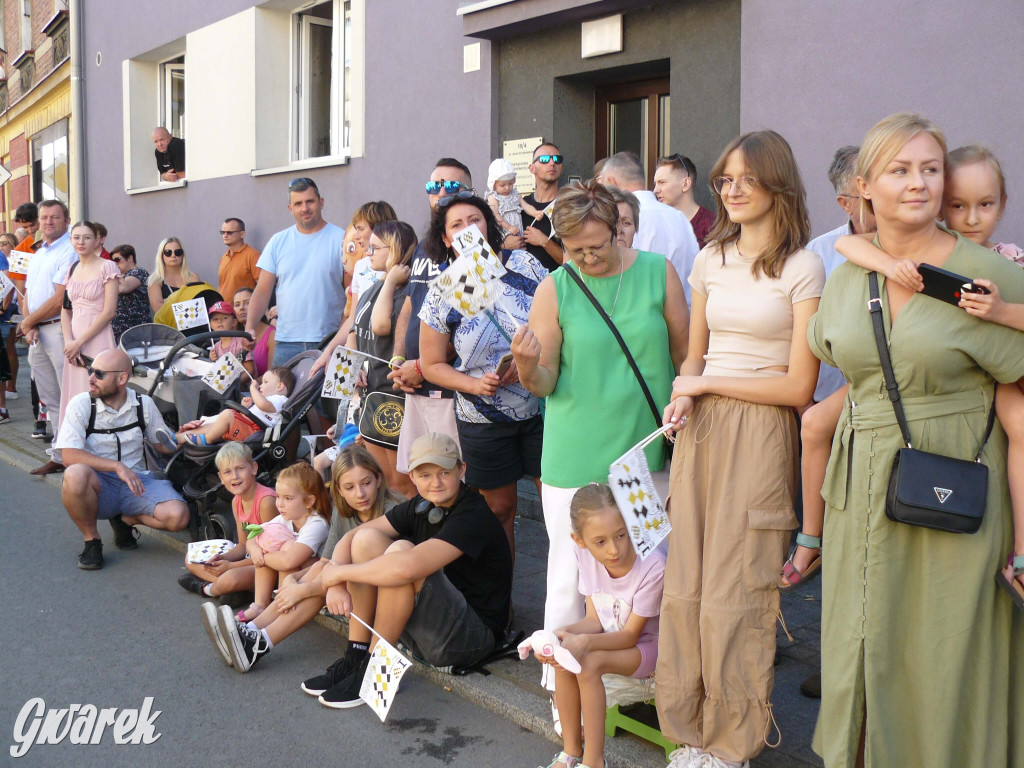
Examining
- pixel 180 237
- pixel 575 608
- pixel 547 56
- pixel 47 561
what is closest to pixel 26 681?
pixel 47 561

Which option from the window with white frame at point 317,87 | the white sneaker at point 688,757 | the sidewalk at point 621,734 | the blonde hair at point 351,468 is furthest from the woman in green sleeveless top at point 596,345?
the window with white frame at point 317,87

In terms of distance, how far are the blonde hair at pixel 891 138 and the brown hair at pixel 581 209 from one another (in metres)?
0.98

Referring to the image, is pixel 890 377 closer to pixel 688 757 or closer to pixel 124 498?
pixel 688 757

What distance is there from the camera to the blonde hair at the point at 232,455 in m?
5.60

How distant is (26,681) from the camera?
4.36 metres

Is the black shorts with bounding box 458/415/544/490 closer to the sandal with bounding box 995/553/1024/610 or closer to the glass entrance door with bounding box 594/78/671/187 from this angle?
the sandal with bounding box 995/553/1024/610

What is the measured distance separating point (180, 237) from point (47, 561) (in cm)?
770

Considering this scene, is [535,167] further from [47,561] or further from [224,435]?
[47,561]

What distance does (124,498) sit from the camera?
643cm

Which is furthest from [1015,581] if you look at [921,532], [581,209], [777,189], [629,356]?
Result: [581,209]

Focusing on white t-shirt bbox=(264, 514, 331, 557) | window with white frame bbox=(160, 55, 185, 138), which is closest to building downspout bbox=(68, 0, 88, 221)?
window with white frame bbox=(160, 55, 185, 138)

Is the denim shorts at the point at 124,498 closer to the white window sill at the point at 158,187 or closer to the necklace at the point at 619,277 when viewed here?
the necklace at the point at 619,277

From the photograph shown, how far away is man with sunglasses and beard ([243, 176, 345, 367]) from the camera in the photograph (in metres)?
7.87

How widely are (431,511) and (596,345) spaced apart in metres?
1.17
